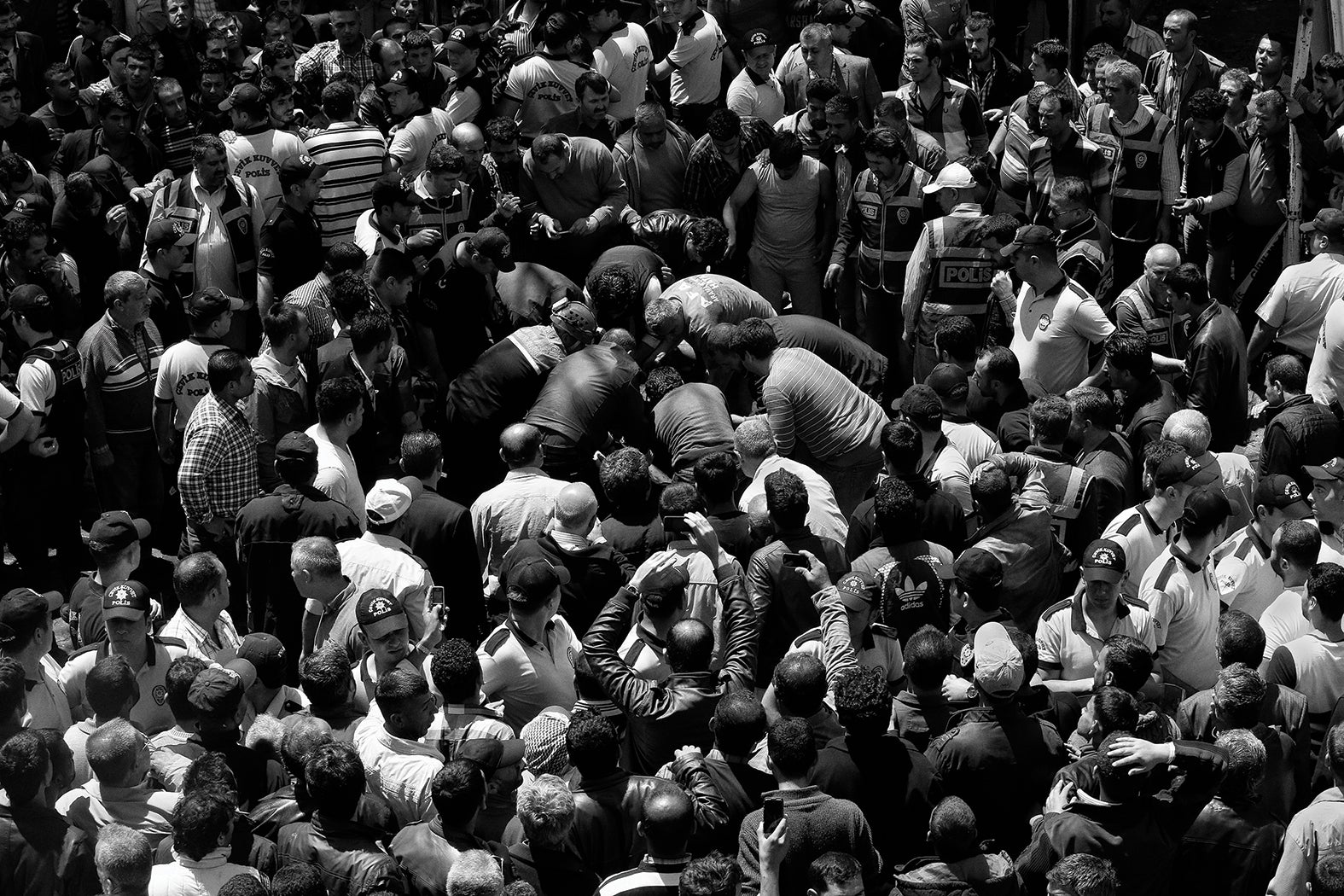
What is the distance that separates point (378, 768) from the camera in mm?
5445

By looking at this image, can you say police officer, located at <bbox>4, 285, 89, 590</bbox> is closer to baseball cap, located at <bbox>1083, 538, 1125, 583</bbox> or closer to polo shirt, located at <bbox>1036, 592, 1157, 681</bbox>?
polo shirt, located at <bbox>1036, 592, 1157, 681</bbox>

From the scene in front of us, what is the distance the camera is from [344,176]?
31.5ft

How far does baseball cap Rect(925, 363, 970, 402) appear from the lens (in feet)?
25.3

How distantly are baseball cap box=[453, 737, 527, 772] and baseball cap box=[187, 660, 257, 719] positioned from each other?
0.80m

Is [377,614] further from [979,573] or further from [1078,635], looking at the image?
[1078,635]

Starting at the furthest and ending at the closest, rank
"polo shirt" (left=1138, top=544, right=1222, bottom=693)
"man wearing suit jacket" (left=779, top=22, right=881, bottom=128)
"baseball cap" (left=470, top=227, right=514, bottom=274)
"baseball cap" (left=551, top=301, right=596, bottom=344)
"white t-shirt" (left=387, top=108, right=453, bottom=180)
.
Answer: "man wearing suit jacket" (left=779, top=22, right=881, bottom=128) → "white t-shirt" (left=387, top=108, right=453, bottom=180) → "baseball cap" (left=470, top=227, right=514, bottom=274) → "baseball cap" (left=551, top=301, right=596, bottom=344) → "polo shirt" (left=1138, top=544, right=1222, bottom=693)

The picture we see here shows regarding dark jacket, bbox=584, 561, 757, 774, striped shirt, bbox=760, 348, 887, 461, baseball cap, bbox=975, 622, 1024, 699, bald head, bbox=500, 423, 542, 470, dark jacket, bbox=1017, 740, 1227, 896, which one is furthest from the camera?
striped shirt, bbox=760, 348, 887, 461

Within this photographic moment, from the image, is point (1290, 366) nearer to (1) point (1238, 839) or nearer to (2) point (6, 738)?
(1) point (1238, 839)

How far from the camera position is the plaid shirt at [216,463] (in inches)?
295

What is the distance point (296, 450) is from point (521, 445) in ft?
3.29

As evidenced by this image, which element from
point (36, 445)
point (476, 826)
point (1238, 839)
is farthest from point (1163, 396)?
point (36, 445)

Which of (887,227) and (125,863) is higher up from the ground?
(125,863)

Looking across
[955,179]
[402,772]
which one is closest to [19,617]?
[402,772]

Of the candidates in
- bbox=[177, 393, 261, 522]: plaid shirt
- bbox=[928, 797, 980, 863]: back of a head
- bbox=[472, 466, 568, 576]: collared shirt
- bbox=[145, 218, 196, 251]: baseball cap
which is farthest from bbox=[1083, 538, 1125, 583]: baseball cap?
bbox=[145, 218, 196, 251]: baseball cap
